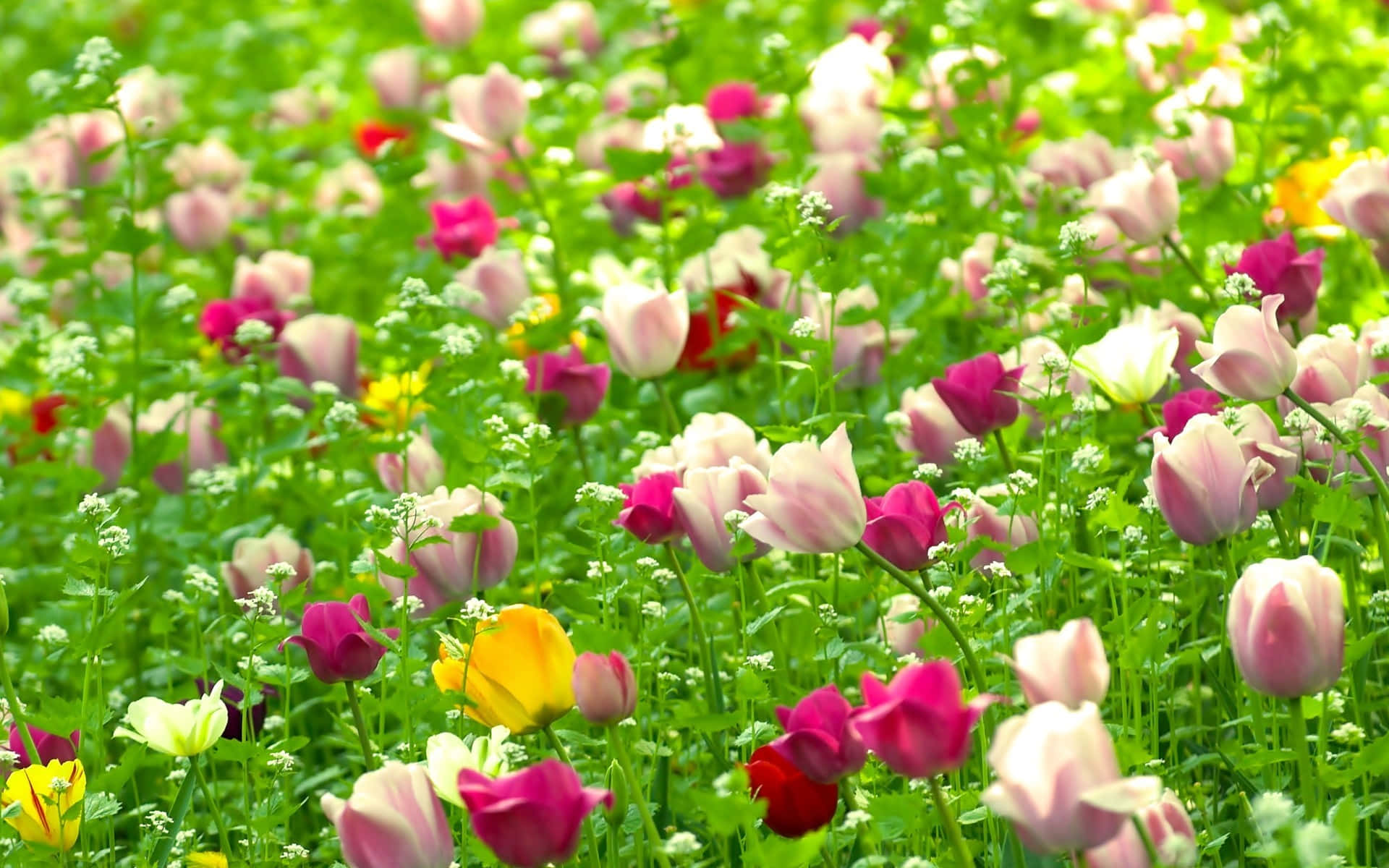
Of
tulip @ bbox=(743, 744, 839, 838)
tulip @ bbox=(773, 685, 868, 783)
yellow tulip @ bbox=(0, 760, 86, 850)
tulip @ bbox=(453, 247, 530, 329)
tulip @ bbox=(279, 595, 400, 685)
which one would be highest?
tulip @ bbox=(773, 685, 868, 783)

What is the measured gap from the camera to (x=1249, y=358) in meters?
1.66

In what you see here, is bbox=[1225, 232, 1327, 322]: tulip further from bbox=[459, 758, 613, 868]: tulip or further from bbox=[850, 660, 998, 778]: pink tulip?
bbox=[459, 758, 613, 868]: tulip

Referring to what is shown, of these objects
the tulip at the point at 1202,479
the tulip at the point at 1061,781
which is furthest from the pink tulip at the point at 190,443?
the tulip at the point at 1061,781

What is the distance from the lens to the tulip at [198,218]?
3850 mm

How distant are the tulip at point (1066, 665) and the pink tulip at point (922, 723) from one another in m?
0.05

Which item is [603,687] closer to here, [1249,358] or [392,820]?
[392,820]

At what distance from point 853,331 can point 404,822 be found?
1.38m

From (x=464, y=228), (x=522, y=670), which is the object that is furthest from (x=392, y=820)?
(x=464, y=228)

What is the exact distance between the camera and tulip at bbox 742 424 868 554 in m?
1.52

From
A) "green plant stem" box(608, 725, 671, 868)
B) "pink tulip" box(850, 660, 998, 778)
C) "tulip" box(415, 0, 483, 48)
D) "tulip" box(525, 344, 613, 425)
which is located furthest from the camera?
"tulip" box(415, 0, 483, 48)

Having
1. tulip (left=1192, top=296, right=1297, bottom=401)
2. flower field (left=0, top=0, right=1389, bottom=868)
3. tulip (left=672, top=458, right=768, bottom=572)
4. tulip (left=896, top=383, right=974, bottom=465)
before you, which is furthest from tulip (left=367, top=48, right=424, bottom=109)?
tulip (left=1192, top=296, right=1297, bottom=401)

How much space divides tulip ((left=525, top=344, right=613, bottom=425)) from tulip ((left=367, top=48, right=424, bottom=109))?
2508mm

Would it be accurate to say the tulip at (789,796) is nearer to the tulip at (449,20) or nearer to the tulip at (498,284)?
the tulip at (498,284)

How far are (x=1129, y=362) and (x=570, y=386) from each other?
840 mm
